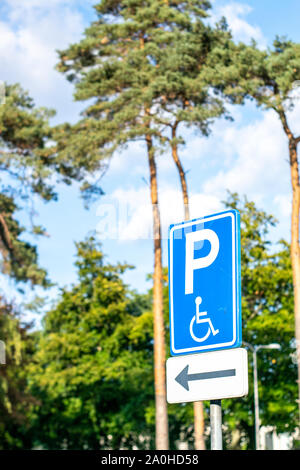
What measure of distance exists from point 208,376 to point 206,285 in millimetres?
518

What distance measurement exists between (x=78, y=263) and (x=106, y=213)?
1518 inches

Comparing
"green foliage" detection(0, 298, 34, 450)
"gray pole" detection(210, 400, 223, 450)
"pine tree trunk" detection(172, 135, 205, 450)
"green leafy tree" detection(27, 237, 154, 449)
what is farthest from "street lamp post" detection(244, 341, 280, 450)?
"gray pole" detection(210, 400, 223, 450)

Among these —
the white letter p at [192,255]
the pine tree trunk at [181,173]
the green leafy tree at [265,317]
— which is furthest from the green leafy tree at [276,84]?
the white letter p at [192,255]

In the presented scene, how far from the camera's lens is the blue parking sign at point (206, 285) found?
14.0ft

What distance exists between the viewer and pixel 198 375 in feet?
14.1

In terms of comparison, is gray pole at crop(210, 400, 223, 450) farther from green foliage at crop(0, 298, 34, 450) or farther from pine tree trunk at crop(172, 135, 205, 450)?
green foliage at crop(0, 298, 34, 450)

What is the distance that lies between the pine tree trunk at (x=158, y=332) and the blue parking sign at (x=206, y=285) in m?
24.4

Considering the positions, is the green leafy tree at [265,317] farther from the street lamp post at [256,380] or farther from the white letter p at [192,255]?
the white letter p at [192,255]

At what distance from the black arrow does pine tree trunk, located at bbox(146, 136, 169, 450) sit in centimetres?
2452

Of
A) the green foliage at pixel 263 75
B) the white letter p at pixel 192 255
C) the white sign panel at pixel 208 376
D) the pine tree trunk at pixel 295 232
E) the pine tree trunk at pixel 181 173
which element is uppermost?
the green foliage at pixel 263 75

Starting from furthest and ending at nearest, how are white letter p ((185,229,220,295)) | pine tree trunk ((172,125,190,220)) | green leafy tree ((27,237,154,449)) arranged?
green leafy tree ((27,237,154,449)) < pine tree trunk ((172,125,190,220)) < white letter p ((185,229,220,295))

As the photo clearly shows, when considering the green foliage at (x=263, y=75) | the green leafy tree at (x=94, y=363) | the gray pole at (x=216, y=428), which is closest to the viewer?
the gray pole at (x=216, y=428)

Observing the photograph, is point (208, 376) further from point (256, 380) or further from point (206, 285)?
point (256, 380)

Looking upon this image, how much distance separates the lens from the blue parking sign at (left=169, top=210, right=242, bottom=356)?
4.28 meters
